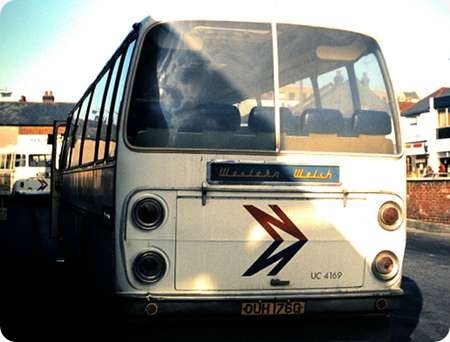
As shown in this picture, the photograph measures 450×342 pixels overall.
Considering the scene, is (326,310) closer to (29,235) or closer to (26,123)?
(29,235)

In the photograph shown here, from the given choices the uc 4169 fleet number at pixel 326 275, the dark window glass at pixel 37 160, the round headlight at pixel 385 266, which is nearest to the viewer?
the uc 4169 fleet number at pixel 326 275

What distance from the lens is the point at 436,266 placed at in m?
11.6

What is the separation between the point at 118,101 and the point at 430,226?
17763 millimetres

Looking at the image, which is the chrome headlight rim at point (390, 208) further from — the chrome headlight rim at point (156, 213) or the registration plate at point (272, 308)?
the chrome headlight rim at point (156, 213)

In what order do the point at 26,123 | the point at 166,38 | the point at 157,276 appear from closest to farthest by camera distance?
the point at 157,276 → the point at 166,38 → the point at 26,123

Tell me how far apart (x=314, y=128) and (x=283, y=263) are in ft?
3.69

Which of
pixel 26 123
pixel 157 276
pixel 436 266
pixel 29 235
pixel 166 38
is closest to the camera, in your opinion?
pixel 157 276

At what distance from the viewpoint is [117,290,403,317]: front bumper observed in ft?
14.9

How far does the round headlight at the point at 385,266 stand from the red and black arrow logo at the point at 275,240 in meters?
0.67

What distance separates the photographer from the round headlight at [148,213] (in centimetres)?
465

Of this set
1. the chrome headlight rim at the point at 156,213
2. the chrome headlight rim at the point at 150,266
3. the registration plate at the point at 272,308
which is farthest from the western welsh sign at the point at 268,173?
the registration plate at the point at 272,308

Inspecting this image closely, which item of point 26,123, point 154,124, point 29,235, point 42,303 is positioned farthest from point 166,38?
point 26,123

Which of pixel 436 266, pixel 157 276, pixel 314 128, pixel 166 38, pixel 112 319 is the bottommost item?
pixel 436 266

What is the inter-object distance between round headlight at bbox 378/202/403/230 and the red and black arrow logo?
0.72m
